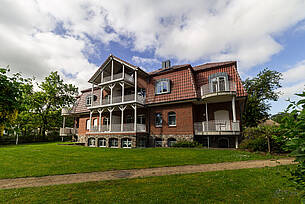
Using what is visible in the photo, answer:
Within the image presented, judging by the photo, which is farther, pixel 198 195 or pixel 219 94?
pixel 219 94

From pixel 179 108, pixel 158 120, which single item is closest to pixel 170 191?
pixel 179 108

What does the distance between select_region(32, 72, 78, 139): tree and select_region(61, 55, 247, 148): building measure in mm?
15767

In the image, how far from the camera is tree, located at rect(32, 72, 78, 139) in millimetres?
30172

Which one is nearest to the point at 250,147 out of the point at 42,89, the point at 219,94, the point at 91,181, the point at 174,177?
the point at 219,94

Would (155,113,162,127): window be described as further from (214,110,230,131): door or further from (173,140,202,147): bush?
(214,110,230,131): door

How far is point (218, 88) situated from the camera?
15375 mm

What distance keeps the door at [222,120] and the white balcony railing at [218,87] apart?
2309mm

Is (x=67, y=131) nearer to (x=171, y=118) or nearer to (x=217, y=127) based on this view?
(x=171, y=118)

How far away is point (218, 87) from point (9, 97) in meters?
15.1

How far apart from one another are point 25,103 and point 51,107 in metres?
33.5

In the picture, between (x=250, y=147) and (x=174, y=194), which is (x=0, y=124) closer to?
(x=174, y=194)

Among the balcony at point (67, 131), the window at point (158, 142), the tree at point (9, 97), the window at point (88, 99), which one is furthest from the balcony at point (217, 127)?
the balcony at point (67, 131)

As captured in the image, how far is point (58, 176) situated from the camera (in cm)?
660

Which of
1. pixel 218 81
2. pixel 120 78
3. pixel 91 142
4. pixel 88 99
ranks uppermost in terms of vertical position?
pixel 120 78
